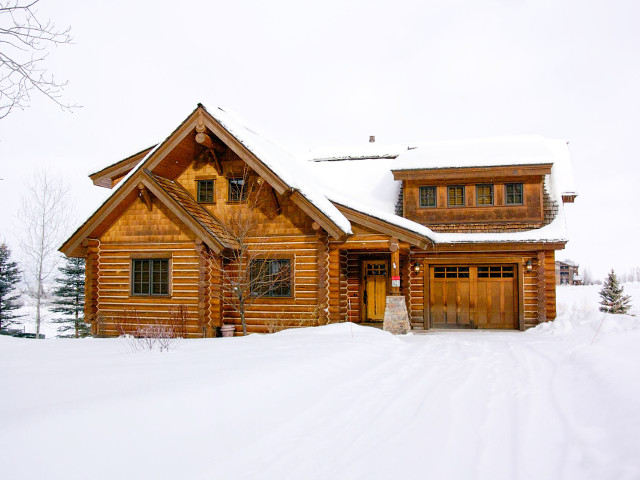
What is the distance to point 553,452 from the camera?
4340 mm

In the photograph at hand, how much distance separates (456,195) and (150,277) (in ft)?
36.8

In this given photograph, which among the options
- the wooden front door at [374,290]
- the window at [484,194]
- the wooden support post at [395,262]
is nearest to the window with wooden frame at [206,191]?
the wooden support post at [395,262]

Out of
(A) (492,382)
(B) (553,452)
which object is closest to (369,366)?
(A) (492,382)

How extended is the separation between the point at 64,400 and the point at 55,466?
4.63ft

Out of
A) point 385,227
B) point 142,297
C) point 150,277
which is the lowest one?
point 142,297

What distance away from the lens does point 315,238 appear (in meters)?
15.0

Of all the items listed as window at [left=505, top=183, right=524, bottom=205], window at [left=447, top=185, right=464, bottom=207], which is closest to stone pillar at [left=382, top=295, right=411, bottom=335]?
window at [left=447, top=185, right=464, bottom=207]

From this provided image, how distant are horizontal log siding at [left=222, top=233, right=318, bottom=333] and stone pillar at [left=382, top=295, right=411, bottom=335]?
2211mm

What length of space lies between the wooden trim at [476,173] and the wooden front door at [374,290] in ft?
11.4

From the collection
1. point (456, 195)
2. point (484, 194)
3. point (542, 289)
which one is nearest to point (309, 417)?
point (542, 289)

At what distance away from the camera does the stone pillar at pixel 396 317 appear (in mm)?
14766

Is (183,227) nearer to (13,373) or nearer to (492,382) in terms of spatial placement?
(13,373)

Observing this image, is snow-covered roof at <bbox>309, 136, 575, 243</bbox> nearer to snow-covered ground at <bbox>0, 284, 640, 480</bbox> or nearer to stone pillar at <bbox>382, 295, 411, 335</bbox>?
stone pillar at <bbox>382, 295, 411, 335</bbox>

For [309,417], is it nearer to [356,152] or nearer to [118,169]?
[118,169]
